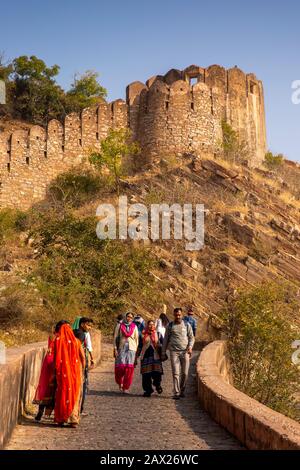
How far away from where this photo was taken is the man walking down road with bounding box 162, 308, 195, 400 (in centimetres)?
1041

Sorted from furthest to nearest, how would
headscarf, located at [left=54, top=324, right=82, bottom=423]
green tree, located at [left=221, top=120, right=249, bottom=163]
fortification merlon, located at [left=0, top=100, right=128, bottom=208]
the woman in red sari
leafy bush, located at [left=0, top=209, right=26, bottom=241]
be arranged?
green tree, located at [left=221, top=120, right=249, bottom=163], fortification merlon, located at [left=0, top=100, right=128, bottom=208], leafy bush, located at [left=0, top=209, right=26, bottom=241], the woman in red sari, headscarf, located at [left=54, top=324, right=82, bottom=423]

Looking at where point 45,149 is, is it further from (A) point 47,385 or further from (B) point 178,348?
(A) point 47,385

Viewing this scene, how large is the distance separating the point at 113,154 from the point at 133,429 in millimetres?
25242

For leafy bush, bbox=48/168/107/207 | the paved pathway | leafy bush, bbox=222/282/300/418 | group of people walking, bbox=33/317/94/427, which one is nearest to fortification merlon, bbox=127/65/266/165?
leafy bush, bbox=48/168/107/207

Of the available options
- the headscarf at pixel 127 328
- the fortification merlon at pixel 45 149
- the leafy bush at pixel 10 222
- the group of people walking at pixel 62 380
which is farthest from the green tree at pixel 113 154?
the group of people walking at pixel 62 380

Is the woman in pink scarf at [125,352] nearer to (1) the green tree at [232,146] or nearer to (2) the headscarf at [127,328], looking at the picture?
(2) the headscarf at [127,328]

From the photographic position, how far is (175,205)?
28.5m

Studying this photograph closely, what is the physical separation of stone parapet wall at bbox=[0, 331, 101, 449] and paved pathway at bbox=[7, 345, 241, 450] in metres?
0.21

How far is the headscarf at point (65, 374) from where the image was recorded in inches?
300

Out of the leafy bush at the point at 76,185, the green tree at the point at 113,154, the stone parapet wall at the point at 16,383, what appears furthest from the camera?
the green tree at the point at 113,154

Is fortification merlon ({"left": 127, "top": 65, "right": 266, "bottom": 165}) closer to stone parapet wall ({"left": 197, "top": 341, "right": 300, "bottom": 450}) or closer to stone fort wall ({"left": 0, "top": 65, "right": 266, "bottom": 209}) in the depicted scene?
stone fort wall ({"left": 0, "top": 65, "right": 266, "bottom": 209})

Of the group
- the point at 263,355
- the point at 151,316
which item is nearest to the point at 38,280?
the point at 151,316

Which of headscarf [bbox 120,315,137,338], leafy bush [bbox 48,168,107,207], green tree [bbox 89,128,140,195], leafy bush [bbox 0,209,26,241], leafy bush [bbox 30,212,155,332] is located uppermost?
green tree [bbox 89,128,140,195]

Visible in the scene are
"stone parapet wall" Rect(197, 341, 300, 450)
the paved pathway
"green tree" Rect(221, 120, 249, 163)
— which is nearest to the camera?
"stone parapet wall" Rect(197, 341, 300, 450)
